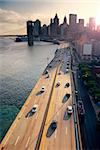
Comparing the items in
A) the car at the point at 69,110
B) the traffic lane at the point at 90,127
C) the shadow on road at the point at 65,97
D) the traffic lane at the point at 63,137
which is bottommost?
the traffic lane at the point at 90,127

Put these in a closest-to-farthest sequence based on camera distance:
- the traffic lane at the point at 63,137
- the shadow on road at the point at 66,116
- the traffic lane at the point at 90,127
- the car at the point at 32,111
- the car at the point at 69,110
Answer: the traffic lane at the point at 63,137
the traffic lane at the point at 90,127
the shadow on road at the point at 66,116
the car at the point at 32,111
the car at the point at 69,110

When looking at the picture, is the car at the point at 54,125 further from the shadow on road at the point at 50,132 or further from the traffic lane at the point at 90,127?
the traffic lane at the point at 90,127

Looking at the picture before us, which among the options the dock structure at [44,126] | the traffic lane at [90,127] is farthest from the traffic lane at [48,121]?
the traffic lane at [90,127]

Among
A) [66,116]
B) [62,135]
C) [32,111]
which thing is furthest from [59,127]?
[32,111]

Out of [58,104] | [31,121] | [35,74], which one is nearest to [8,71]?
[35,74]

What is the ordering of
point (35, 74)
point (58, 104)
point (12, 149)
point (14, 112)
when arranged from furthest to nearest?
point (35, 74) < point (14, 112) < point (58, 104) < point (12, 149)

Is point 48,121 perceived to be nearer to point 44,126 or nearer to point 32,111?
point 44,126

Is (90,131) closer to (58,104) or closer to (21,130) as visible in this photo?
(58,104)

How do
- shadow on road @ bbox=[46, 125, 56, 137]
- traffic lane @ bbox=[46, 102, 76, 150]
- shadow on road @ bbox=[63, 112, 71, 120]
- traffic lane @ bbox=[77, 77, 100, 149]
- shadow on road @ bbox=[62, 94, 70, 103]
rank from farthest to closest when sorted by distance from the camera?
shadow on road @ bbox=[62, 94, 70, 103], shadow on road @ bbox=[63, 112, 71, 120], traffic lane @ bbox=[77, 77, 100, 149], shadow on road @ bbox=[46, 125, 56, 137], traffic lane @ bbox=[46, 102, 76, 150]

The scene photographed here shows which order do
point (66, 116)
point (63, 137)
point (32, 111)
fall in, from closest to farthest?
point (63, 137) → point (66, 116) → point (32, 111)

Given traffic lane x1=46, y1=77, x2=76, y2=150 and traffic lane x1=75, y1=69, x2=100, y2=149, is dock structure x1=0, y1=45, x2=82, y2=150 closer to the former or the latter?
traffic lane x1=46, y1=77, x2=76, y2=150

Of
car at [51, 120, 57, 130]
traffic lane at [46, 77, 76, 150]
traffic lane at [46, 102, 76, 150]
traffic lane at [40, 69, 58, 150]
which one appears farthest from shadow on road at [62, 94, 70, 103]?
car at [51, 120, 57, 130]
